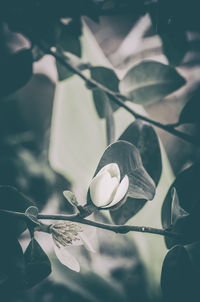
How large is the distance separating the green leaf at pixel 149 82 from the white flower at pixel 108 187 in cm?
22

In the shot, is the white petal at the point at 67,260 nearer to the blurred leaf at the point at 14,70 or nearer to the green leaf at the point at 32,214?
the green leaf at the point at 32,214

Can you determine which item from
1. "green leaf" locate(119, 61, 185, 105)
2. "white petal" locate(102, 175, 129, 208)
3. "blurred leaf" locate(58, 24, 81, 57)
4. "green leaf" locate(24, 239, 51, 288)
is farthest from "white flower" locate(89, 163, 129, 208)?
"blurred leaf" locate(58, 24, 81, 57)

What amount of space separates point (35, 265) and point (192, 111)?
344mm

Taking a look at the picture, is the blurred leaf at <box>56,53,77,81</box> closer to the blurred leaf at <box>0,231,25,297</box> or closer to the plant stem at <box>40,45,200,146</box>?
the plant stem at <box>40,45,200,146</box>

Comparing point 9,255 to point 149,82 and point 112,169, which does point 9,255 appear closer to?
point 112,169

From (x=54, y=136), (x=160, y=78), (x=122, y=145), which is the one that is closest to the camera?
(x=122, y=145)

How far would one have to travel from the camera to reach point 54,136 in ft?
2.35

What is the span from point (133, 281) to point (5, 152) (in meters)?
0.53

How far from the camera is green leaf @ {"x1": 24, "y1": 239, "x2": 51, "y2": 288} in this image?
380 millimetres

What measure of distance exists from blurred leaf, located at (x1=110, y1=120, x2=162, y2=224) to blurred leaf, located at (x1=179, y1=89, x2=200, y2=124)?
0.06 m

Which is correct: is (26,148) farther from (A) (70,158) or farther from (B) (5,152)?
(A) (70,158)

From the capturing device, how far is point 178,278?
404 mm

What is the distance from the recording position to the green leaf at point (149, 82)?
509mm

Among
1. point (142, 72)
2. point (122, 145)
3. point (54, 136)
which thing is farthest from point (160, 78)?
point (54, 136)
